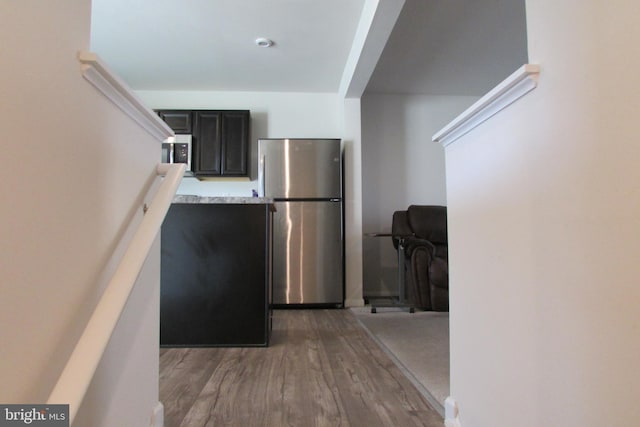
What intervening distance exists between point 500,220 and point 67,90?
1.03 meters

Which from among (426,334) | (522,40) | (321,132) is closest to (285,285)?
(426,334)

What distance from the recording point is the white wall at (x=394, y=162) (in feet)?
13.9

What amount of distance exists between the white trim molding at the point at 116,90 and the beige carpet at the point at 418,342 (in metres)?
1.45

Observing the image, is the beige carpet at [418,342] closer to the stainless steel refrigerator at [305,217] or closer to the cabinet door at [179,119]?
the stainless steel refrigerator at [305,217]

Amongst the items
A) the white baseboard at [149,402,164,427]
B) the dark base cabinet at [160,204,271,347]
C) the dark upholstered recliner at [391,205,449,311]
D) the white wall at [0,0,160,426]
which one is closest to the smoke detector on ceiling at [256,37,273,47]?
the dark base cabinet at [160,204,271,347]

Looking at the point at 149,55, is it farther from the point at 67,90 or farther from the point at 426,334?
the point at 426,334

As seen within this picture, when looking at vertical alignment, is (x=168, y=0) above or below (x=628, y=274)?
above

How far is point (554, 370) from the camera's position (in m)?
0.70

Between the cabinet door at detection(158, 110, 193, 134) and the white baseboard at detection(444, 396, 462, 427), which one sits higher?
the cabinet door at detection(158, 110, 193, 134)

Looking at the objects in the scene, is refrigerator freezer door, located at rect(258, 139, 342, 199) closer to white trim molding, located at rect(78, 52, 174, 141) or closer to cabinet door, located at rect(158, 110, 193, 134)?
cabinet door, located at rect(158, 110, 193, 134)

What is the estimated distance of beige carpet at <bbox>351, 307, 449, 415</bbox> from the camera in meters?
1.55

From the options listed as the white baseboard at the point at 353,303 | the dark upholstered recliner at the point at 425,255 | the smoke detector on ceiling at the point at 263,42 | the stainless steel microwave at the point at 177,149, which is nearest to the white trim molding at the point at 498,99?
the dark upholstered recliner at the point at 425,255

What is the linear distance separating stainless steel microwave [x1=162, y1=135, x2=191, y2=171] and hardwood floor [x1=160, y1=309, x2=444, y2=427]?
232 centimetres

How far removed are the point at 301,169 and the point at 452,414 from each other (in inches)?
109
